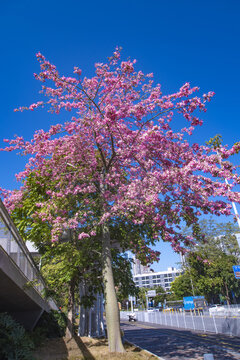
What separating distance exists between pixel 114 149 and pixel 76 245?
17.6 ft

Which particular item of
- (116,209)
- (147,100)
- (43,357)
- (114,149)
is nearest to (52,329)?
(43,357)

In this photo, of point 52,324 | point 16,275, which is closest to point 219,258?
point 52,324

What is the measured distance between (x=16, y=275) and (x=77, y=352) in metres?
5.84

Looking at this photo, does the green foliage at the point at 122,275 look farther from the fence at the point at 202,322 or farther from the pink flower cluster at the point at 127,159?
the fence at the point at 202,322

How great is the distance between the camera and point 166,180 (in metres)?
10.6

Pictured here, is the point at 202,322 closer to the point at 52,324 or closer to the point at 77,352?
the point at 52,324

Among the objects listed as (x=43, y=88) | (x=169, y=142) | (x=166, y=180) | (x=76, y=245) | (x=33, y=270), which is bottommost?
(x=33, y=270)

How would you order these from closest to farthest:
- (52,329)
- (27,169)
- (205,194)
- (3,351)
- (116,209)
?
(3,351)
(205,194)
(116,209)
(27,169)
(52,329)

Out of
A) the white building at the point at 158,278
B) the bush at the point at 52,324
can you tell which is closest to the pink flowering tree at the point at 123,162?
the bush at the point at 52,324

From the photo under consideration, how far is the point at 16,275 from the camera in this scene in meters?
9.07

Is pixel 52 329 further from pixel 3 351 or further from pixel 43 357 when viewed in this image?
pixel 3 351

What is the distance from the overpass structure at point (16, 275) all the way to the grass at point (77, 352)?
1984 millimetres

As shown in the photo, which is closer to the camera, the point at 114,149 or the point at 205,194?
the point at 205,194

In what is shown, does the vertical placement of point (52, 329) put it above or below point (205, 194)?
below
